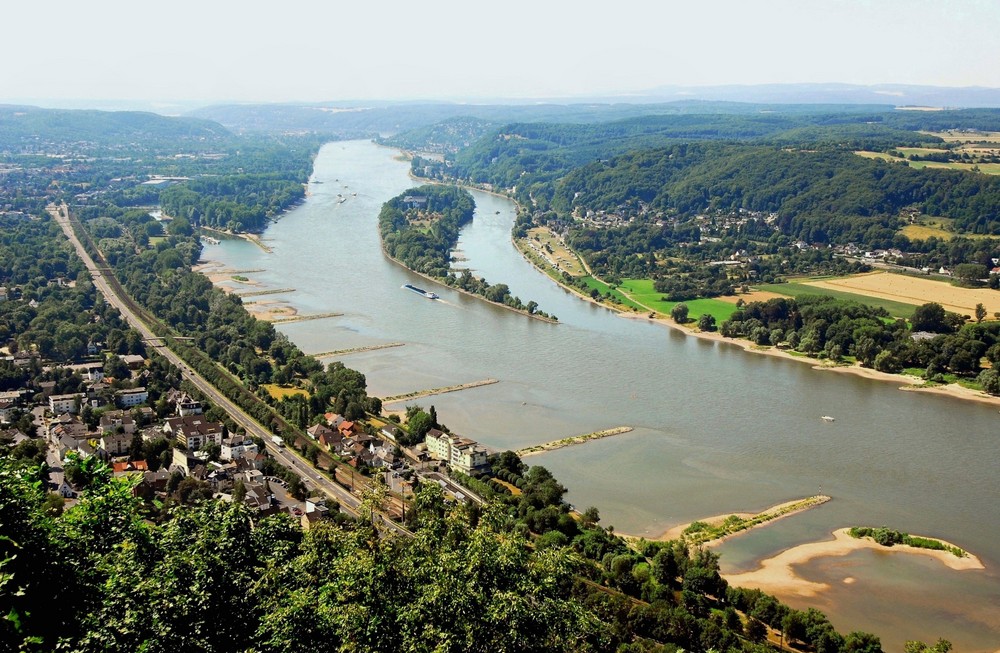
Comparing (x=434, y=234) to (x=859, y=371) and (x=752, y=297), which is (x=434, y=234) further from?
(x=859, y=371)

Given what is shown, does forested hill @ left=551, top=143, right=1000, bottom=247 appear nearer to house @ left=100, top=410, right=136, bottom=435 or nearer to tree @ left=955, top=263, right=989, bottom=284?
tree @ left=955, top=263, right=989, bottom=284

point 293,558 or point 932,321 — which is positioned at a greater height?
point 293,558

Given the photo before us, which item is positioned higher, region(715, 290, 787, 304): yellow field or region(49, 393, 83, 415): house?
region(49, 393, 83, 415): house

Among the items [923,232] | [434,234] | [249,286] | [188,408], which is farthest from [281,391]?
[923,232]

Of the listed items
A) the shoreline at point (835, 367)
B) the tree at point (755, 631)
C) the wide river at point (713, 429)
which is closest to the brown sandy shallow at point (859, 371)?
the shoreline at point (835, 367)

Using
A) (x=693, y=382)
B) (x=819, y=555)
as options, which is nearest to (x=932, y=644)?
(x=819, y=555)

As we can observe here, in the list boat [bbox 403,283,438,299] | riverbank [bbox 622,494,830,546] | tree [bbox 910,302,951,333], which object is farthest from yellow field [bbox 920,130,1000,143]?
riverbank [bbox 622,494,830,546]

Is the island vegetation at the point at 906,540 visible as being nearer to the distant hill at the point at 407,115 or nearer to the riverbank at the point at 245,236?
the riverbank at the point at 245,236
